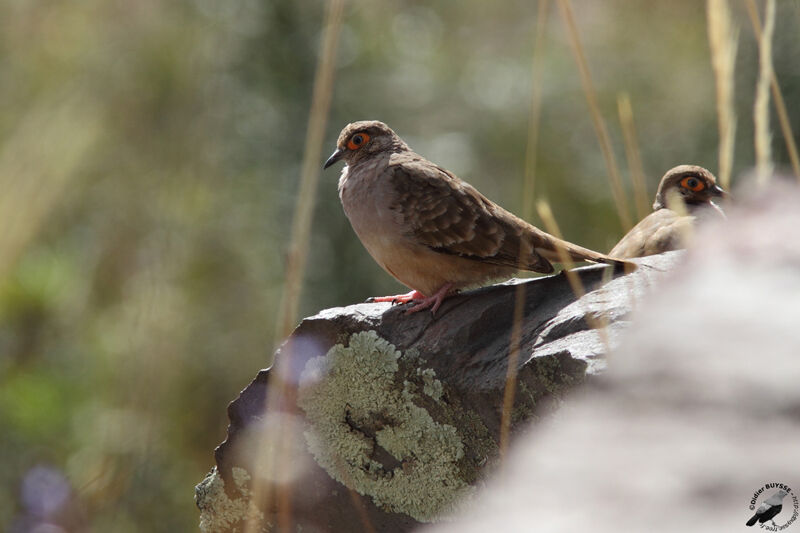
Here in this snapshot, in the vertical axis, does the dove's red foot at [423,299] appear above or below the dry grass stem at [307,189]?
below

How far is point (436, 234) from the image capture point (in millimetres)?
3279

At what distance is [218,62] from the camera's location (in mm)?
8070

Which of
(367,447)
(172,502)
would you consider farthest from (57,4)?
(367,447)

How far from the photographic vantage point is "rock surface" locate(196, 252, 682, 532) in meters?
2.59

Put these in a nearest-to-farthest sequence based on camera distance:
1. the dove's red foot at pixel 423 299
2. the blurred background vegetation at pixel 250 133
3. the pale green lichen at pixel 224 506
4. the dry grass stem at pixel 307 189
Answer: the dry grass stem at pixel 307 189, the pale green lichen at pixel 224 506, the dove's red foot at pixel 423 299, the blurred background vegetation at pixel 250 133

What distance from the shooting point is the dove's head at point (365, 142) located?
3.77m

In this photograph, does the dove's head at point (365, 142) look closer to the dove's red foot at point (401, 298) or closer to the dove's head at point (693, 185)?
the dove's red foot at point (401, 298)

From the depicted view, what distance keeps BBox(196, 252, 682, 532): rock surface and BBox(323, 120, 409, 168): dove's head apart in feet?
3.08

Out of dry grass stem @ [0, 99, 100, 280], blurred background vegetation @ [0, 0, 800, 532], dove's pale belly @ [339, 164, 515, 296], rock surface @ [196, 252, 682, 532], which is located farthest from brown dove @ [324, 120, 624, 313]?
blurred background vegetation @ [0, 0, 800, 532]

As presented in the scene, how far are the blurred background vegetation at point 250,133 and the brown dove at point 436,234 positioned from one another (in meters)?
2.97

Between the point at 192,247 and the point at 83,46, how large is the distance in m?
2.14

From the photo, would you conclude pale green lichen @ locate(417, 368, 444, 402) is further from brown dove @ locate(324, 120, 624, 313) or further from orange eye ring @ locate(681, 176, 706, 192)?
orange eye ring @ locate(681, 176, 706, 192)

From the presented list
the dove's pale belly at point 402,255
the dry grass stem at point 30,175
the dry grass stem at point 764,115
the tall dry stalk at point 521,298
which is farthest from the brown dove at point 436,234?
the dry grass stem at point 764,115

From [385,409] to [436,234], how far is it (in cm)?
76
